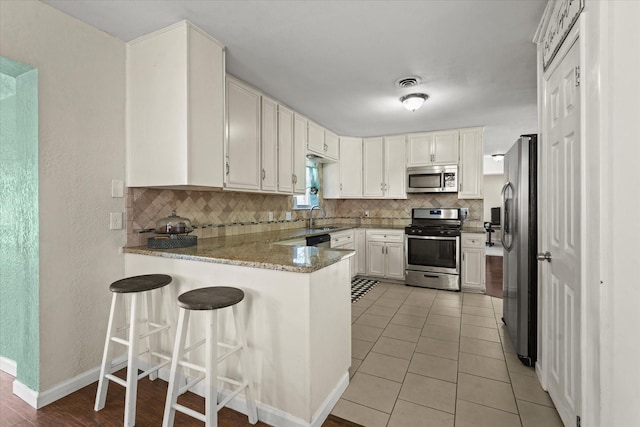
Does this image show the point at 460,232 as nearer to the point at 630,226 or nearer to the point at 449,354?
the point at 449,354

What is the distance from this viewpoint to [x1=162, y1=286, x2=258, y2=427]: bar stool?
4.69 feet

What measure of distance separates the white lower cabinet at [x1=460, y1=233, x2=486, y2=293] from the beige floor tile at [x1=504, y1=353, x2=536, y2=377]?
6.31 feet

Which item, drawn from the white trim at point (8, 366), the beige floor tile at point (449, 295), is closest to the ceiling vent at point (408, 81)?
the beige floor tile at point (449, 295)

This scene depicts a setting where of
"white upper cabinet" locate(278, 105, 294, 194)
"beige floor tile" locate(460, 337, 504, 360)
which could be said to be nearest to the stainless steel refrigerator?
"beige floor tile" locate(460, 337, 504, 360)

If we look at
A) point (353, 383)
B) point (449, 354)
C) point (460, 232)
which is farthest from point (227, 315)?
point (460, 232)

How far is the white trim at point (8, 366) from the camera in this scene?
6.89 feet

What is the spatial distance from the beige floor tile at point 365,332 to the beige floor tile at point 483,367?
29.1 inches

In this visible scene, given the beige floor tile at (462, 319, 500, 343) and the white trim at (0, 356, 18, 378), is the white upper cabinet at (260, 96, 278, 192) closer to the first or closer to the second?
the white trim at (0, 356, 18, 378)

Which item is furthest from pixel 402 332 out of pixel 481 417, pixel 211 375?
pixel 211 375

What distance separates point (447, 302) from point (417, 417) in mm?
2340

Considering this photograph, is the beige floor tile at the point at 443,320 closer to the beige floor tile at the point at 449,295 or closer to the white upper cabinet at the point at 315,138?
the beige floor tile at the point at 449,295

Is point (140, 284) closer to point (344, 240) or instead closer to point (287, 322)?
point (287, 322)

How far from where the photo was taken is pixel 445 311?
3457mm

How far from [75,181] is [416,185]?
431cm
